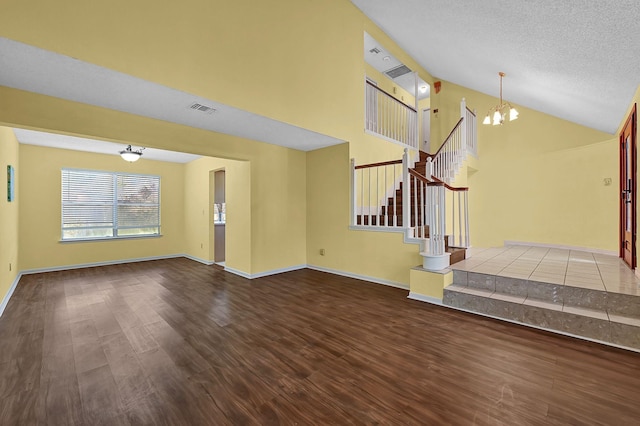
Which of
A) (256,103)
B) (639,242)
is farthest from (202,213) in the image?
(639,242)

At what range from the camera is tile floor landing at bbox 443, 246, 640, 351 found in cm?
260

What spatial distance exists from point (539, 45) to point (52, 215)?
887 cm

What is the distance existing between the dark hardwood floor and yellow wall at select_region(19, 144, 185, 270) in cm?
253

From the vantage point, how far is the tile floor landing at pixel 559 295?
260 centimetres

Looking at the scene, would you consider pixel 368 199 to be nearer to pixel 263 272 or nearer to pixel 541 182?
pixel 263 272

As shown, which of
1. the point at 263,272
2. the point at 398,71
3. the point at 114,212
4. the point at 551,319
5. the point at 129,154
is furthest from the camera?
the point at 398,71

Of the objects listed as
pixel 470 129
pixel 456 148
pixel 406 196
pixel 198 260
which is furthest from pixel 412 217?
pixel 198 260

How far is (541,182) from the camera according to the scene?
19.0 ft

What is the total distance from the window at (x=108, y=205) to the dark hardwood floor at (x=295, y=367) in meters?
2.90

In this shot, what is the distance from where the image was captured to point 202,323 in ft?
9.98

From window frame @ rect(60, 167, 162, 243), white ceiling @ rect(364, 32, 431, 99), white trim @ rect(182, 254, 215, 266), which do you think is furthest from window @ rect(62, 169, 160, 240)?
white ceiling @ rect(364, 32, 431, 99)

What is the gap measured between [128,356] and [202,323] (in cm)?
77

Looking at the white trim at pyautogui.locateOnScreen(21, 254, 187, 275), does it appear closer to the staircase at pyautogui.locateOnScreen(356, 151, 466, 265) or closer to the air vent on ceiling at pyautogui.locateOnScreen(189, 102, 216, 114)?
the air vent on ceiling at pyautogui.locateOnScreen(189, 102, 216, 114)

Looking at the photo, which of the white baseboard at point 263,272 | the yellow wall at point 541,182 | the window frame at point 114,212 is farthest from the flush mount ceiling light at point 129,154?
the yellow wall at point 541,182
